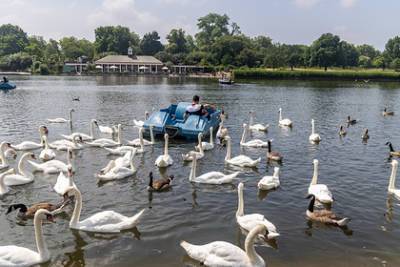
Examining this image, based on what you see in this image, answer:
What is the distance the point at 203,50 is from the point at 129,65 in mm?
26892

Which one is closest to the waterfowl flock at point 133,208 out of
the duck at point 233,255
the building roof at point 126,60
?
the duck at point 233,255

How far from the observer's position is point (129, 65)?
137 metres

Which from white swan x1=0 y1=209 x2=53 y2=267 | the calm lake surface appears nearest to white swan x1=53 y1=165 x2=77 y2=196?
the calm lake surface

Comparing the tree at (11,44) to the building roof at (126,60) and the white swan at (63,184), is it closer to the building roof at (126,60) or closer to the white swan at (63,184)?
the building roof at (126,60)

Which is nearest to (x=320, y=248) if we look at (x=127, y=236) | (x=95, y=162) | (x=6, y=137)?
(x=127, y=236)

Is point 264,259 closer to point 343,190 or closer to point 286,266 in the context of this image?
point 286,266

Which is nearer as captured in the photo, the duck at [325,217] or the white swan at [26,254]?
the white swan at [26,254]

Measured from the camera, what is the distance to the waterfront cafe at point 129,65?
443ft

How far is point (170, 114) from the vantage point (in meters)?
24.7

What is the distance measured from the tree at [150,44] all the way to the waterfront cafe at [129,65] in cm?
1979

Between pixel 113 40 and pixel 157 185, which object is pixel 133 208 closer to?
pixel 157 185

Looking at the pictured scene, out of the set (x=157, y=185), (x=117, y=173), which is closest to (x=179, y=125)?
(x=117, y=173)

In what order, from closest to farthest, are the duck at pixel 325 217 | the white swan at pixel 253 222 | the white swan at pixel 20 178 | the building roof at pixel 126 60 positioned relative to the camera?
the white swan at pixel 253 222, the duck at pixel 325 217, the white swan at pixel 20 178, the building roof at pixel 126 60

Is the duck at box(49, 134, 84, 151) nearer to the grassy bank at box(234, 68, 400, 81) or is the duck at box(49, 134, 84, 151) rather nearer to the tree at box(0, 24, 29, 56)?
the grassy bank at box(234, 68, 400, 81)
